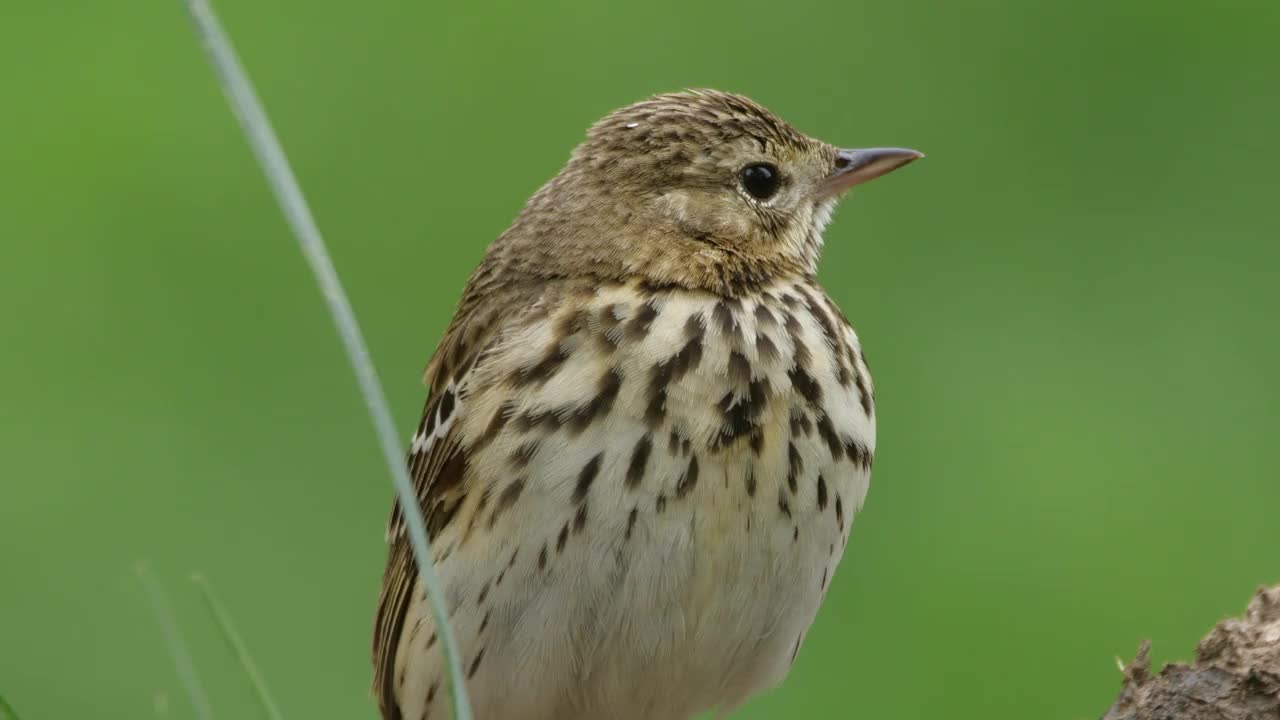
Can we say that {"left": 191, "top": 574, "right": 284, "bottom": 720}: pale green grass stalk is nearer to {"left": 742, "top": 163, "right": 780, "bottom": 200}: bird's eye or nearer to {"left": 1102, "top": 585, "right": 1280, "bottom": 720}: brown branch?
{"left": 1102, "top": 585, "right": 1280, "bottom": 720}: brown branch

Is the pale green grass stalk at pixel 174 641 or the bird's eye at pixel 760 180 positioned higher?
the bird's eye at pixel 760 180

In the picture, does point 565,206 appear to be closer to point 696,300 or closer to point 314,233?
point 696,300

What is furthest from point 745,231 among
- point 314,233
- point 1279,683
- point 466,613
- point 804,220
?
point 314,233

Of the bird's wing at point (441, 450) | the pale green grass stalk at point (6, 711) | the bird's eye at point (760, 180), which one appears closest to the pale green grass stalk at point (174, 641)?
the pale green grass stalk at point (6, 711)

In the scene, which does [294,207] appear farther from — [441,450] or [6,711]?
[441,450]

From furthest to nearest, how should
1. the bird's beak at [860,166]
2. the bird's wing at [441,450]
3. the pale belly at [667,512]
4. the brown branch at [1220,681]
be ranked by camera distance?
the bird's beak at [860,166], the bird's wing at [441,450], the pale belly at [667,512], the brown branch at [1220,681]

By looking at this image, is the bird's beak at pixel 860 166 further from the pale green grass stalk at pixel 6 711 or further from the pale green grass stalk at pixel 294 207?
the pale green grass stalk at pixel 6 711

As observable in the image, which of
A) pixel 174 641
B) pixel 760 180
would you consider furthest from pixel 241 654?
pixel 760 180
